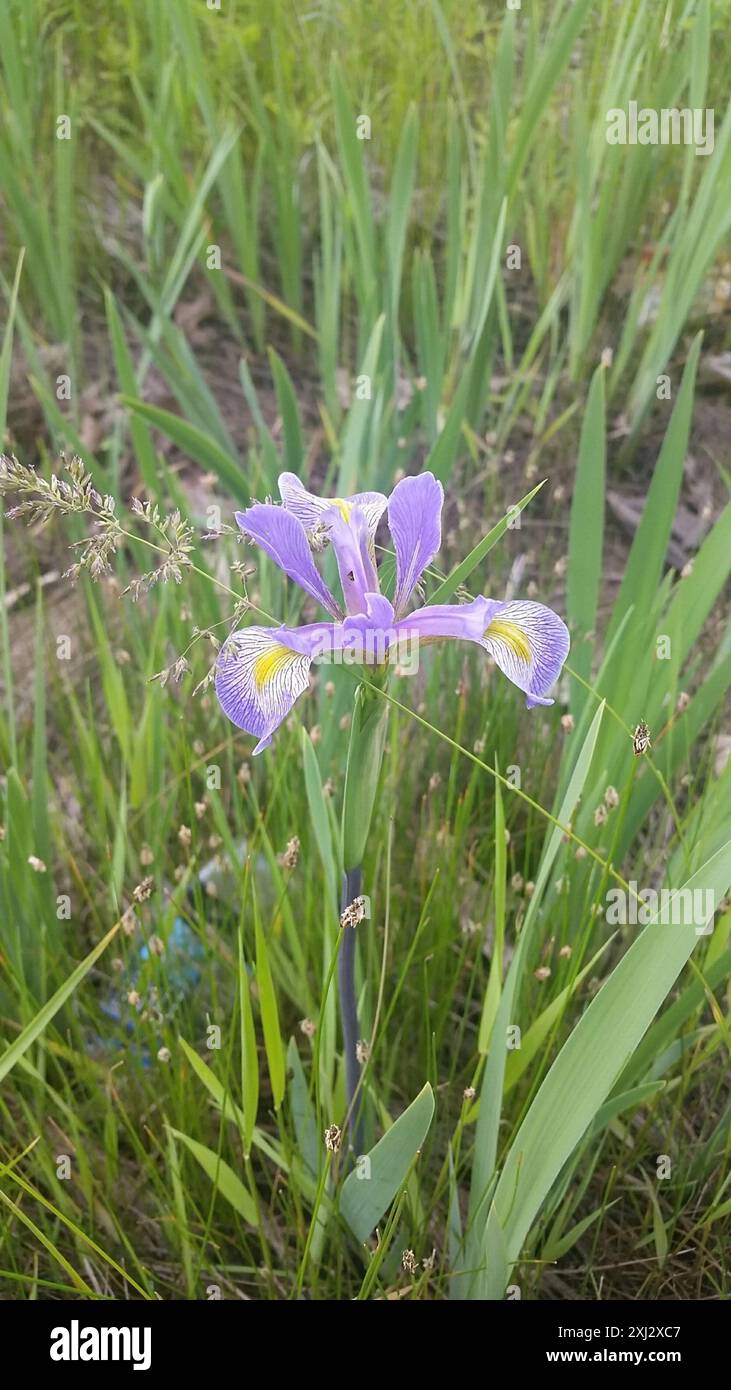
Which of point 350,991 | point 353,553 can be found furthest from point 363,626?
point 350,991

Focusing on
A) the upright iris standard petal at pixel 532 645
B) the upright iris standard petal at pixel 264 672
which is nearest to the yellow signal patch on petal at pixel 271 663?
the upright iris standard petal at pixel 264 672

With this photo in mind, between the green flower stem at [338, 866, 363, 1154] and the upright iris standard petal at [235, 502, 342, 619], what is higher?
the upright iris standard petal at [235, 502, 342, 619]

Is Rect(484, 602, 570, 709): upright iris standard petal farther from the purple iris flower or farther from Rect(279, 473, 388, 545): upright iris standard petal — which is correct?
Rect(279, 473, 388, 545): upright iris standard petal

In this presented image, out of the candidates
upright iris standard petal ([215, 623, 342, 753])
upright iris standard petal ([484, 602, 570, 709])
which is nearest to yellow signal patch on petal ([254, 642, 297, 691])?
upright iris standard petal ([215, 623, 342, 753])

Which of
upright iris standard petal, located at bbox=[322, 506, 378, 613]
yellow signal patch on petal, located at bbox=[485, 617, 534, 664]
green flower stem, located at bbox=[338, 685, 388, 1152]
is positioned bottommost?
green flower stem, located at bbox=[338, 685, 388, 1152]

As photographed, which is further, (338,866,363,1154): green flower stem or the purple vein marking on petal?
(338,866,363,1154): green flower stem

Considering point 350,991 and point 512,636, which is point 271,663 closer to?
point 512,636

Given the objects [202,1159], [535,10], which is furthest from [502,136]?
[202,1159]

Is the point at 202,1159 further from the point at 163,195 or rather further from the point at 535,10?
the point at 535,10
